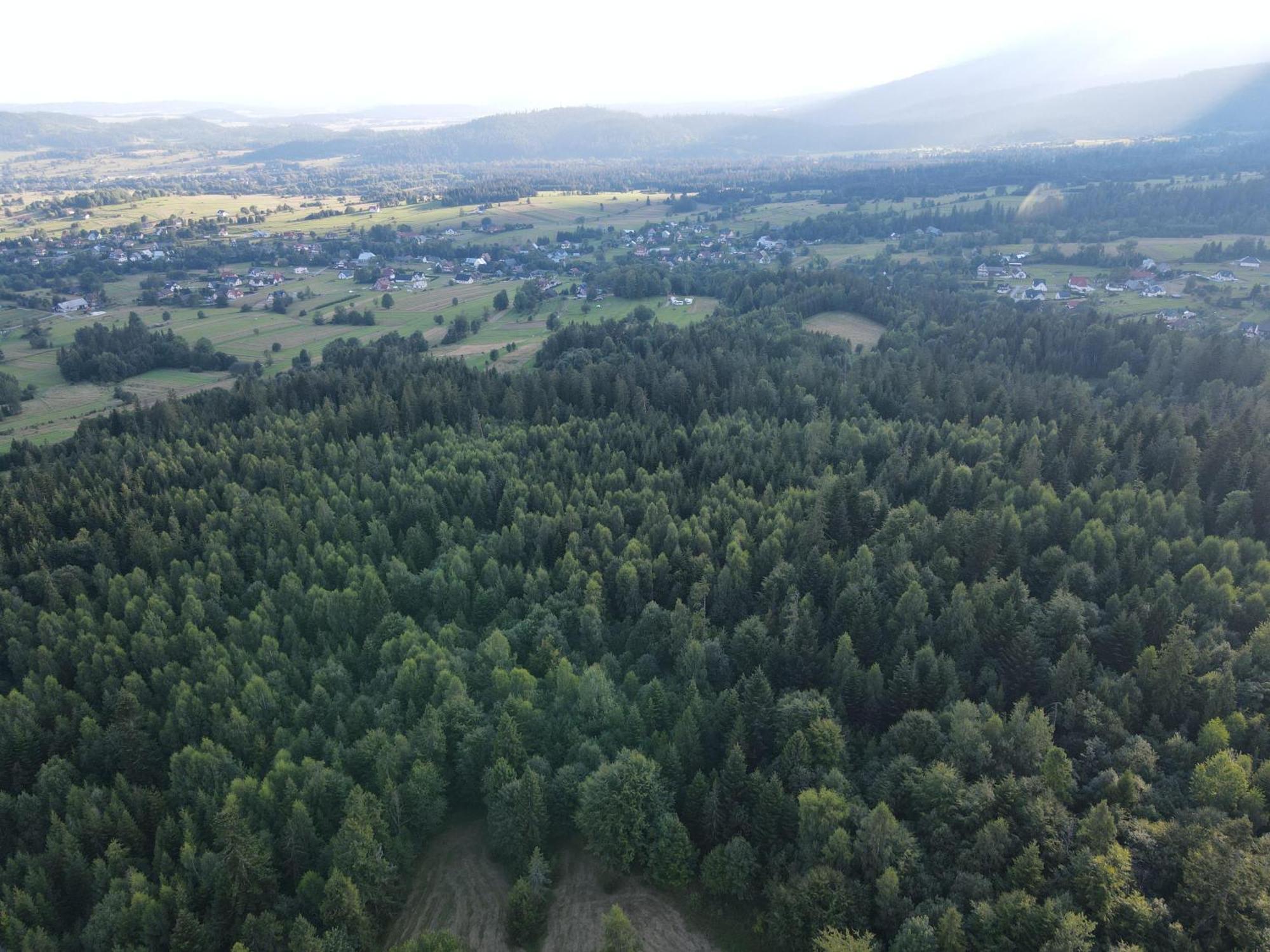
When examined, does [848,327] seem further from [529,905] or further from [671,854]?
[529,905]

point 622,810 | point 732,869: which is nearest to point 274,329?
point 622,810

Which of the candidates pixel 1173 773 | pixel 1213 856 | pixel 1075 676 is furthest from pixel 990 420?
pixel 1213 856

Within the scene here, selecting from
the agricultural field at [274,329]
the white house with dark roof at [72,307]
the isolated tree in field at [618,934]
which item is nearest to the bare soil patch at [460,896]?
the isolated tree in field at [618,934]

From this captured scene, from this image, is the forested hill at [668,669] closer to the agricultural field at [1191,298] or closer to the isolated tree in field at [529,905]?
the isolated tree in field at [529,905]

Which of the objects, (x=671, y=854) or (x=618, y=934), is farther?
(x=671, y=854)

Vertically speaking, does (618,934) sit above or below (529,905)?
above

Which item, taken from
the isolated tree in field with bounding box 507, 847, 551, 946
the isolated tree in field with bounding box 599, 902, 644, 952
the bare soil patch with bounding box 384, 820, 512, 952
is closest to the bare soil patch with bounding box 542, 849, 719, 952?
the isolated tree in field with bounding box 507, 847, 551, 946
